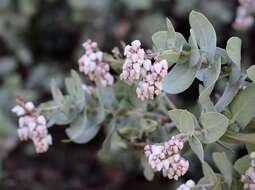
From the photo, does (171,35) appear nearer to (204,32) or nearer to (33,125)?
(204,32)

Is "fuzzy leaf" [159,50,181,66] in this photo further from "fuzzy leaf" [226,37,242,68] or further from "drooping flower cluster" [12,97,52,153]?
"drooping flower cluster" [12,97,52,153]

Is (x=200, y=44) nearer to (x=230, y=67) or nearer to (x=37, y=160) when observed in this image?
(x=230, y=67)

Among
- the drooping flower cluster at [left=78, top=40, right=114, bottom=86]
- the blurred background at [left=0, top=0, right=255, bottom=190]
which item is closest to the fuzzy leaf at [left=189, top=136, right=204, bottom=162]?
the drooping flower cluster at [left=78, top=40, right=114, bottom=86]

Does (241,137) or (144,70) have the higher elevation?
(144,70)

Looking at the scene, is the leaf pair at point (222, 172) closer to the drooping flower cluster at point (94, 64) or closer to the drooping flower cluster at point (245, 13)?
the drooping flower cluster at point (94, 64)

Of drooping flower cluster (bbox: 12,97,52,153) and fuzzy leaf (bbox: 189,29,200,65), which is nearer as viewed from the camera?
fuzzy leaf (bbox: 189,29,200,65)

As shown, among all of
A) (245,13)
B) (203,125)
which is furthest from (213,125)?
(245,13)

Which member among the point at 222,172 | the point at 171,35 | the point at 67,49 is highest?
the point at 171,35
